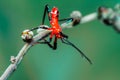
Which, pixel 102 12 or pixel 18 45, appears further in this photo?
pixel 18 45

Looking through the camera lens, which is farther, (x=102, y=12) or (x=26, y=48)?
(x=26, y=48)

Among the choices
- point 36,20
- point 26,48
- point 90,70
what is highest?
point 36,20

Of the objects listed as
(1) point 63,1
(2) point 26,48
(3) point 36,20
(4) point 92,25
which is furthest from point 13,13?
(2) point 26,48

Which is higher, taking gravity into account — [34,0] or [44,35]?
[34,0]

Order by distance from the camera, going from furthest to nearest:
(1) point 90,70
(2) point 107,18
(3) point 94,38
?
1. (3) point 94,38
2. (1) point 90,70
3. (2) point 107,18

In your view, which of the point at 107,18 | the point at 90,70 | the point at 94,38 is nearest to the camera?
the point at 107,18

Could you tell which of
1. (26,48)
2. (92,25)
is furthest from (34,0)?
(26,48)

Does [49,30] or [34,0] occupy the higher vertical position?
[34,0]

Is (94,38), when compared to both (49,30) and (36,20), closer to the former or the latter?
(36,20)

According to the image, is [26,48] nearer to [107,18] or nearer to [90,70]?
[107,18]
